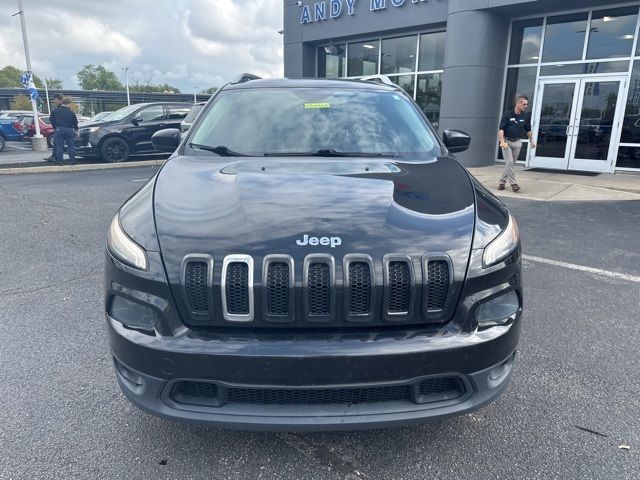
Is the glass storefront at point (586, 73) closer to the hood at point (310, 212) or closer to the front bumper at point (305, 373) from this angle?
the hood at point (310, 212)

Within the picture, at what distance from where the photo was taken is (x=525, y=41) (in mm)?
13789

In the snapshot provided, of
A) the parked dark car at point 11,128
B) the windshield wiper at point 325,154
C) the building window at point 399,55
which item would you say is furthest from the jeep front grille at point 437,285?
the parked dark car at point 11,128

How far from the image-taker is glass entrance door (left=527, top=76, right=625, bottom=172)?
12.6 meters

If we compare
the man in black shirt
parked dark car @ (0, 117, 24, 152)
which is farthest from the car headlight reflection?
parked dark car @ (0, 117, 24, 152)

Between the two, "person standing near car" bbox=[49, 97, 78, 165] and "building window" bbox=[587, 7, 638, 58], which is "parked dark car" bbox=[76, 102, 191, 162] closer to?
"person standing near car" bbox=[49, 97, 78, 165]

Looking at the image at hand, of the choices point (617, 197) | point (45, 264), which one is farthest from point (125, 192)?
point (617, 197)

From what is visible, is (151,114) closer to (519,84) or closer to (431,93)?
(431,93)

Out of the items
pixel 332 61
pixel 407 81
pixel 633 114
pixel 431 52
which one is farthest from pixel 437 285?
pixel 332 61

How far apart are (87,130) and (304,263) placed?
46.2 ft

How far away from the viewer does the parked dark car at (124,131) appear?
1377 centimetres

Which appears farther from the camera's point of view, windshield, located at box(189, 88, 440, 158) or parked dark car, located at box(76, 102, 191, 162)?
parked dark car, located at box(76, 102, 191, 162)

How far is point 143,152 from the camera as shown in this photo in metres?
14.6

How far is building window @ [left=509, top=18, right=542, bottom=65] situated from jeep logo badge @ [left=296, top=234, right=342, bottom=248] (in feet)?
46.6

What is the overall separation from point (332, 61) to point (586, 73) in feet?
30.3
